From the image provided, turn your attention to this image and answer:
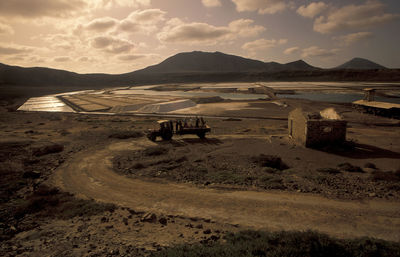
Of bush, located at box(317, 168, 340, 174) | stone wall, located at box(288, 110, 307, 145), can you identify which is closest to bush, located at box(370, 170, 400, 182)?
bush, located at box(317, 168, 340, 174)

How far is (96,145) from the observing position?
26281 mm

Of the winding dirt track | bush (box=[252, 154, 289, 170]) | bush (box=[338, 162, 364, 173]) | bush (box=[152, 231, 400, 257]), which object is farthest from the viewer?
bush (box=[252, 154, 289, 170])

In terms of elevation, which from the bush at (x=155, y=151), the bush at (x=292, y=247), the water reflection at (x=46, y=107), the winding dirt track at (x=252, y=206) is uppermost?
the water reflection at (x=46, y=107)

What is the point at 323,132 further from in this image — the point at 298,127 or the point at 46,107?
the point at 46,107

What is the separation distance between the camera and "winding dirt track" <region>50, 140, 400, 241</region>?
10.4 meters

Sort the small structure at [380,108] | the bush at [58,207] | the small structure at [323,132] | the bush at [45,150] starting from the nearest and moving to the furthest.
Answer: the bush at [58,207]
the small structure at [323,132]
the bush at [45,150]
the small structure at [380,108]

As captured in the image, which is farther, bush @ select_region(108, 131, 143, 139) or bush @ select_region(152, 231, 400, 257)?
bush @ select_region(108, 131, 143, 139)

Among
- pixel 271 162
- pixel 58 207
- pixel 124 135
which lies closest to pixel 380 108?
pixel 271 162

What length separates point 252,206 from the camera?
1238 centimetres

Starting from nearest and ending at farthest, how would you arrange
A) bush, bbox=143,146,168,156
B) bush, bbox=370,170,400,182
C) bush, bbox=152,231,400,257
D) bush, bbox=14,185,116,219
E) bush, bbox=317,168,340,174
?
bush, bbox=152,231,400,257 < bush, bbox=14,185,116,219 < bush, bbox=370,170,400,182 < bush, bbox=317,168,340,174 < bush, bbox=143,146,168,156

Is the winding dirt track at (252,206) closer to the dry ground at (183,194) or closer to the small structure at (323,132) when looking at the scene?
the dry ground at (183,194)

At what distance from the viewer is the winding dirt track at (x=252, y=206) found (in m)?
10.4

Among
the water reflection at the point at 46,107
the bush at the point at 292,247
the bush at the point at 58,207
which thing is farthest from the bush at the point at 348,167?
the water reflection at the point at 46,107

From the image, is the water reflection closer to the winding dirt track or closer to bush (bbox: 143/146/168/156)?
bush (bbox: 143/146/168/156)
